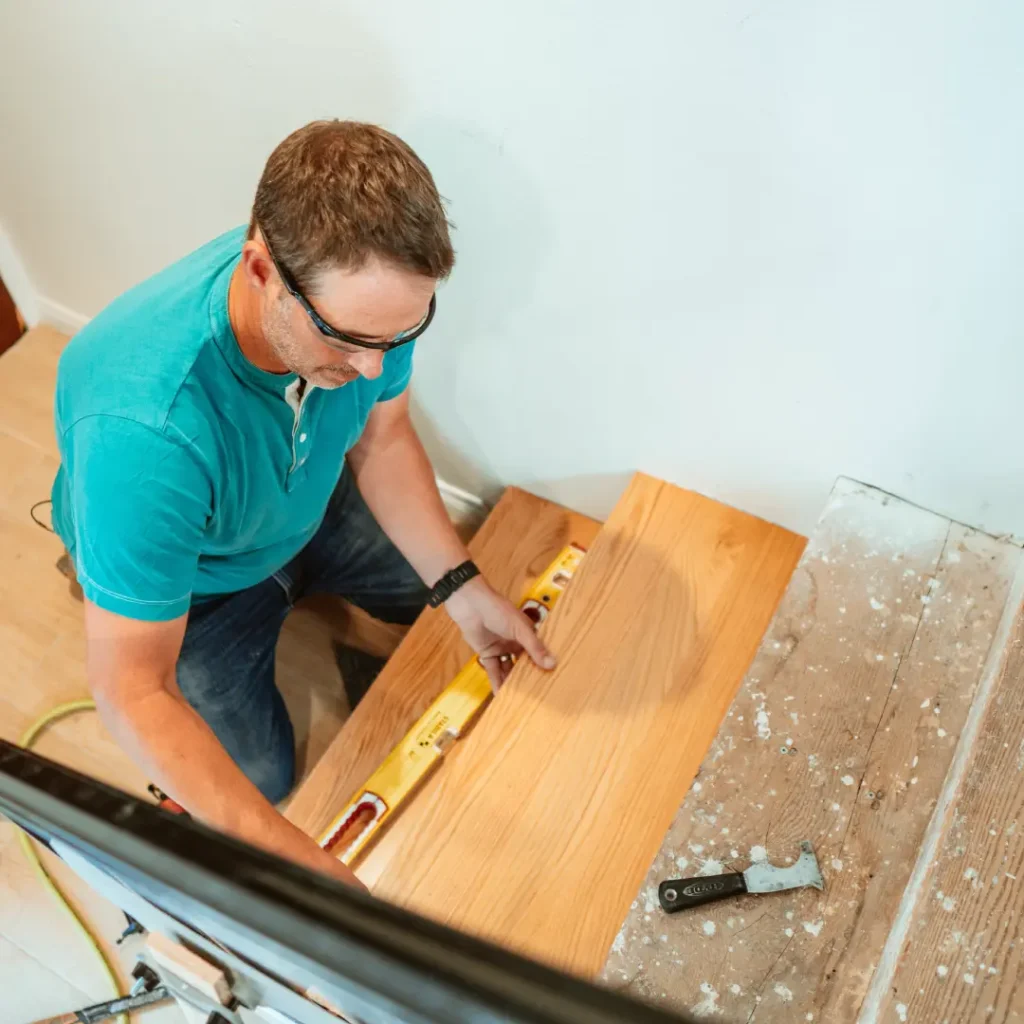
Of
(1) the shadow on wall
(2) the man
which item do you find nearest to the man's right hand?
(2) the man

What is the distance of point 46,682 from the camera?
1.68m

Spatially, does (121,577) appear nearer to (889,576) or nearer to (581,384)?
(581,384)

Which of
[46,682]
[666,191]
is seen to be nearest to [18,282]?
[46,682]

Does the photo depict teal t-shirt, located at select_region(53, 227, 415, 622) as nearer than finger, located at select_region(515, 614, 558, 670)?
Yes

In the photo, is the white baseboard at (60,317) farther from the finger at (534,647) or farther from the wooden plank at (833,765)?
the wooden plank at (833,765)

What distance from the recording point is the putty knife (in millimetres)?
906

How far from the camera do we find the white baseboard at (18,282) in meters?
2.00

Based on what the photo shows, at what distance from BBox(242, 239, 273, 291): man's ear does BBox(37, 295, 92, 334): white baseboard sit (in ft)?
4.74

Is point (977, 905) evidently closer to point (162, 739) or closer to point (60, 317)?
point (162, 739)

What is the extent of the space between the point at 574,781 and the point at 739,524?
52 centimetres

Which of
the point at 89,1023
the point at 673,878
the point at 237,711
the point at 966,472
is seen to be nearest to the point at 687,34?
the point at 966,472

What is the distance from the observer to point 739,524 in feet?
4.65

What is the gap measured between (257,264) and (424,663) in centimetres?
86

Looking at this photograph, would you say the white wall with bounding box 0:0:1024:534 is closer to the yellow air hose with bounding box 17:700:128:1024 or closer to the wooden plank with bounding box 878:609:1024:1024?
the wooden plank with bounding box 878:609:1024:1024
